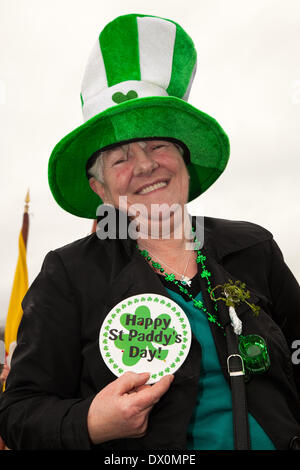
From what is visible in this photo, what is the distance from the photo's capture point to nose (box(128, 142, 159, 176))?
1.92 metres

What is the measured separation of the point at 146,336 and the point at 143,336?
0.4 inches

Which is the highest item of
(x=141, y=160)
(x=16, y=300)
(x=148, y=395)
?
(x=141, y=160)

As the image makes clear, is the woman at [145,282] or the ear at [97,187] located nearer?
the woman at [145,282]

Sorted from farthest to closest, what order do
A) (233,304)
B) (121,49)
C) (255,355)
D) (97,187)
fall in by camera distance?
1. (97,187)
2. (121,49)
3. (233,304)
4. (255,355)

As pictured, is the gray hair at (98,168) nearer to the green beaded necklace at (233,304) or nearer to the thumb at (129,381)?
the green beaded necklace at (233,304)

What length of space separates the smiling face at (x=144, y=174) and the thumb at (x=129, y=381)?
79 cm

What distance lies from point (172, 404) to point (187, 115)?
1259 mm

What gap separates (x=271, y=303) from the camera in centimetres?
195

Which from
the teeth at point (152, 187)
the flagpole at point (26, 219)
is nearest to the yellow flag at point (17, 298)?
the flagpole at point (26, 219)

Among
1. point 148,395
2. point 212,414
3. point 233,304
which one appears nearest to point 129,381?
point 148,395

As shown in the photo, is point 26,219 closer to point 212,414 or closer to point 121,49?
point 121,49

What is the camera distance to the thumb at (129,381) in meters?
1.36

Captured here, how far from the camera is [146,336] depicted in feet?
5.14

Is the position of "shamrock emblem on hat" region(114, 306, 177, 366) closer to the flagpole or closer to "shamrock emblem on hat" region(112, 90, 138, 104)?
"shamrock emblem on hat" region(112, 90, 138, 104)
